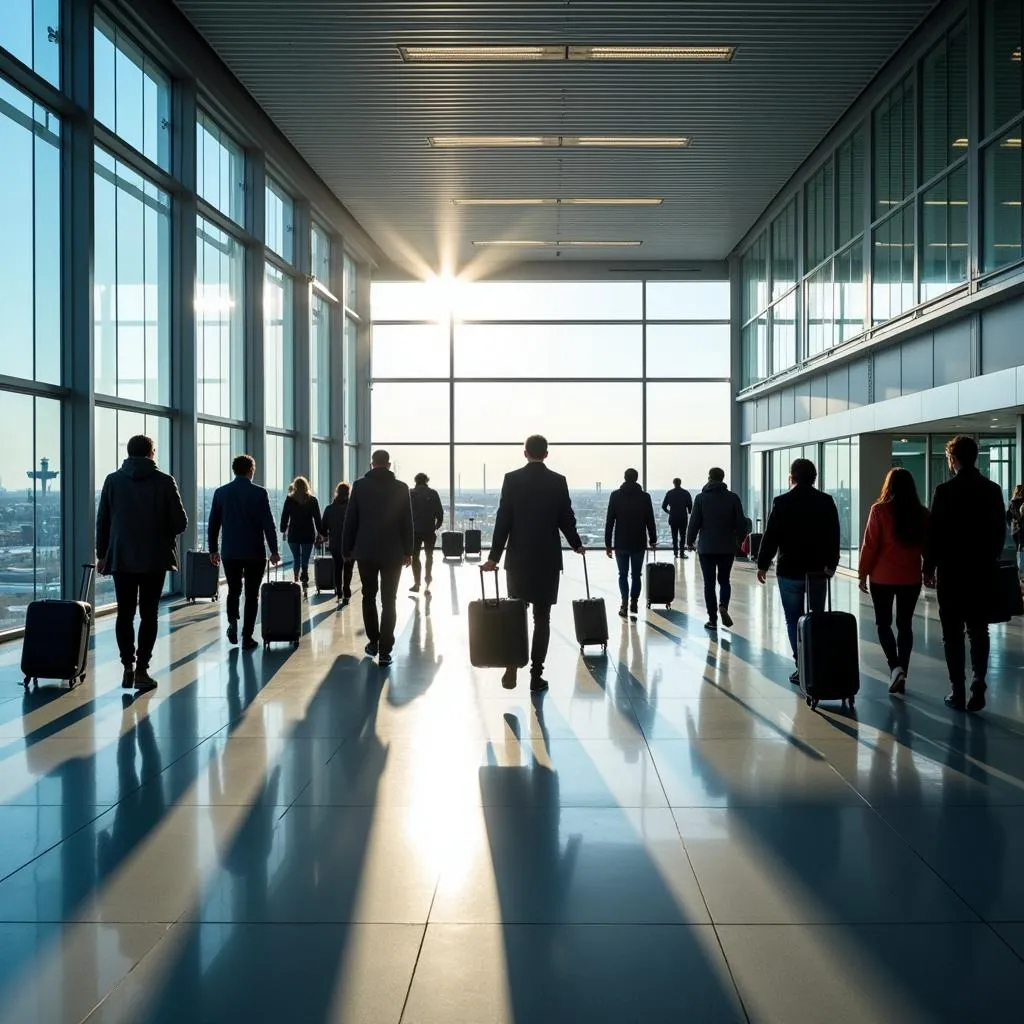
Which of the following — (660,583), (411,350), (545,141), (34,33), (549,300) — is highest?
(545,141)

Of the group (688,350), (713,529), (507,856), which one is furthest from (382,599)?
(688,350)

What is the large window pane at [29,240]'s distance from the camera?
37.2ft

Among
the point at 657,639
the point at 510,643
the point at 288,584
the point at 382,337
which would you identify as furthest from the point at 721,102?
the point at 382,337

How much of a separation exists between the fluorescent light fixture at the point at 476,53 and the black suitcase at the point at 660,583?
301 inches

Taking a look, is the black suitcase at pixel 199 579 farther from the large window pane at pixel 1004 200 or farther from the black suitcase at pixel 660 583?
the large window pane at pixel 1004 200

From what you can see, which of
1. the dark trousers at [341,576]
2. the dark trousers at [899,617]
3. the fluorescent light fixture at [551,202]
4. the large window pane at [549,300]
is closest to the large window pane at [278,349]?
the fluorescent light fixture at [551,202]

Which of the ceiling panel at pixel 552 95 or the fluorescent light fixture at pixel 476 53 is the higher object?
the ceiling panel at pixel 552 95

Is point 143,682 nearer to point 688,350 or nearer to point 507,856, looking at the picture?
point 507,856

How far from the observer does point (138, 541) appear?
8.19 metres

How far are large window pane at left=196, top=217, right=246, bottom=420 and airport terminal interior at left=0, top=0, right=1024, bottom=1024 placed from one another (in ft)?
0.65

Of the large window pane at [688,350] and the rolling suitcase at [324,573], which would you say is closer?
the rolling suitcase at [324,573]

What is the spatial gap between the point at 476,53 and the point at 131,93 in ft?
15.9

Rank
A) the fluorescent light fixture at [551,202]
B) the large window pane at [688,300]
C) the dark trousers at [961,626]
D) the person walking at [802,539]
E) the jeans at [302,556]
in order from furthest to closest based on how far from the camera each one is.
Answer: the large window pane at [688,300]
the fluorescent light fixture at [551,202]
the jeans at [302,556]
the person walking at [802,539]
the dark trousers at [961,626]

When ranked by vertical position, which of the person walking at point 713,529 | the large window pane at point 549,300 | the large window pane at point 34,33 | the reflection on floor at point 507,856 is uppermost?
the large window pane at point 549,300
